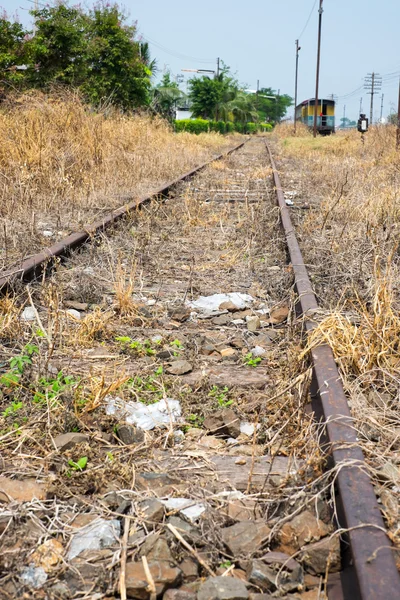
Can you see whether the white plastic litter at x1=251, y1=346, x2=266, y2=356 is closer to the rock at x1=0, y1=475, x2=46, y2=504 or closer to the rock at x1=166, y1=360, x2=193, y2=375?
the rock at x1=166, y1=360, x2=193, y2=375

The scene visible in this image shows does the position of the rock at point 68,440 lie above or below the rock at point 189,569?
above

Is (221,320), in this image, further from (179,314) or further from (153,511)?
(153,511)

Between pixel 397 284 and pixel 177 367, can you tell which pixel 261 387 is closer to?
pixel 177 367

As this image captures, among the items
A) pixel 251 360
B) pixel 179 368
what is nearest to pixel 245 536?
pixel 179 368

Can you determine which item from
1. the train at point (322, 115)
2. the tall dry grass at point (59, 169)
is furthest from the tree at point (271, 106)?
the tall dry grass at point (59, 169)

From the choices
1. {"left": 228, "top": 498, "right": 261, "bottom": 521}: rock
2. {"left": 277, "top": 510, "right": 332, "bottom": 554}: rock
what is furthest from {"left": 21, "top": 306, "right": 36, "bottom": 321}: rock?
{"left": 277, "top": 510, "right": 332, "bottom": 554}: rock

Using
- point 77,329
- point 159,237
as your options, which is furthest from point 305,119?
point 77,329

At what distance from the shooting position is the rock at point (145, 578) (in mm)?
1628

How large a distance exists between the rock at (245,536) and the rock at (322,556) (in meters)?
0.15

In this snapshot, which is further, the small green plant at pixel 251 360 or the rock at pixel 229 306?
the rock at pixel 229 306

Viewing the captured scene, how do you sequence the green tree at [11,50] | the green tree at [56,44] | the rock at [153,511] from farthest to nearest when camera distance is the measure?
the green tree at [56,44] → the green tree at [11,50] → the rock at [153,511]

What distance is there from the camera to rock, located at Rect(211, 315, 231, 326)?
396 cm

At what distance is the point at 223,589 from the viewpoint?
161 centimetres

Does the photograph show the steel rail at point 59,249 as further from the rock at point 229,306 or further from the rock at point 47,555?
the rock at point 47,555
